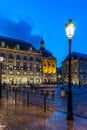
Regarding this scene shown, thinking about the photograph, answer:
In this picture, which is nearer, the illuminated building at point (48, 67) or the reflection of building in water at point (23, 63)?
the reflection of building in water at point (23, 63)

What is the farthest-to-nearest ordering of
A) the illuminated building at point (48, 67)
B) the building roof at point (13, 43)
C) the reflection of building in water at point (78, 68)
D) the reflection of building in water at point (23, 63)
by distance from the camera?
the reflection of building in water at point (78, 68), the illuminated building at point (48, 67), the building roof at point (13, 43), the reflection of building in water at point (23, 63)

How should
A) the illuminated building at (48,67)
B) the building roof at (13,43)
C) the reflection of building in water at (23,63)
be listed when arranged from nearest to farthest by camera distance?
the reflection of building in water at (23,63) → the building roof at (13,43) → the illuminated building at (48,67)

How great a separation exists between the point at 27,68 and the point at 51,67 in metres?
15.3

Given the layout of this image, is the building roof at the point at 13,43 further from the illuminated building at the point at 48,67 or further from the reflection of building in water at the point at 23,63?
the illuminated building at the point at 48,67

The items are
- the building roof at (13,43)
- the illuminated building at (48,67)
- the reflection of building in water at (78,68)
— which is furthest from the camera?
the reflection of building in water at (78,68)

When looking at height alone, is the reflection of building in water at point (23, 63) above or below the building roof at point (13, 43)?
below

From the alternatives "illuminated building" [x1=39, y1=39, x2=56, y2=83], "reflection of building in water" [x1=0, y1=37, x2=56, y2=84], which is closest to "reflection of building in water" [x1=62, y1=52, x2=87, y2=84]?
"illuminated building" [x1=39, y1=39, x2=56, y2=83]

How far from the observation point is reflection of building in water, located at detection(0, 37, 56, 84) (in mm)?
116938

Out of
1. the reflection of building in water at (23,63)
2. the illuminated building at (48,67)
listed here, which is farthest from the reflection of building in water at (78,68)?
the reflection of building in water at (23,63)

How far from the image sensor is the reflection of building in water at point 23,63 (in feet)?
384

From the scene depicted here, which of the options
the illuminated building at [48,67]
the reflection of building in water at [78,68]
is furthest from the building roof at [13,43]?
the reflection of building in water at [78,68]

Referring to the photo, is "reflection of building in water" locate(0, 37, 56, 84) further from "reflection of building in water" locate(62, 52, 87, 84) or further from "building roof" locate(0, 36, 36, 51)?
"reflection of building in water" locate(62, 52, 87, 84)

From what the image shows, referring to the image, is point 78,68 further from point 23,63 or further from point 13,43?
point 13,43

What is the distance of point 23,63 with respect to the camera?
124125 mm
